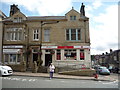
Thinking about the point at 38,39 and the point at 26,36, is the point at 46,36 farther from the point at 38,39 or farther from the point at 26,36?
the point at 26,36

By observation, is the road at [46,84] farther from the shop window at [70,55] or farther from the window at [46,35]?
the window at [46,35]

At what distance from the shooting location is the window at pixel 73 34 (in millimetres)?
22094

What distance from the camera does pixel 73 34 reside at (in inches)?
Answer: 877

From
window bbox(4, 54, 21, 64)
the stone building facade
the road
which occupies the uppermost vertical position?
the stone building facade

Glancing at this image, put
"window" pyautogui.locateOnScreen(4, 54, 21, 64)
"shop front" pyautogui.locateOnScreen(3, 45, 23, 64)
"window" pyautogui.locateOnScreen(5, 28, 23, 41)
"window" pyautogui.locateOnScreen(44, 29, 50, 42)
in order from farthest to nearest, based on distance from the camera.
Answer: "window" pyautogui.locateOnScreen(44, 29, 50, 42)
"window" pyautogui.locateOnScreen(5, 28, 23, 41)
"window" pyautogui.locateOnScreen(4, 54, 21, 64)
"shop front" pyautogui.locateOnScreen(3, 45, 23, 64)

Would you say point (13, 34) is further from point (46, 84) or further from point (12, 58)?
point (46, 84)

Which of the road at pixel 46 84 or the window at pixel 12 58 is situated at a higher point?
the window at pixel 12 58

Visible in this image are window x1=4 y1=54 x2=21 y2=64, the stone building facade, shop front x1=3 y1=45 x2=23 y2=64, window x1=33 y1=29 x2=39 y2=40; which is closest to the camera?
shop front x1=3 y1=45 x2=23 y2=64

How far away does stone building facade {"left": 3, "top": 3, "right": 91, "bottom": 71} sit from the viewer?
21344 millimetres

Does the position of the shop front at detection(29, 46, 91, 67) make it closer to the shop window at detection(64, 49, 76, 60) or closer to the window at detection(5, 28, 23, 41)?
the shop window at detection(64, 49, 76, 60)

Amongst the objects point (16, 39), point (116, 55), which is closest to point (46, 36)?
point (16, 39)

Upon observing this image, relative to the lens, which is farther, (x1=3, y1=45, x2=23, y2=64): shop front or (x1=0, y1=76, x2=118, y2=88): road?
(x1=3, y1=45, x2=23, y2=64): shop front

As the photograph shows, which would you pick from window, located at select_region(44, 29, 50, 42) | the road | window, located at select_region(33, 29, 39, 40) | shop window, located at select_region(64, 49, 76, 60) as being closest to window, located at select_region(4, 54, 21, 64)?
window, located at select_region(33, 29, 39, 40)

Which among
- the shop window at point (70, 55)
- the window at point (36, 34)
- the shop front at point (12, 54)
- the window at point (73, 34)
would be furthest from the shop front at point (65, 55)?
the shop front at point (12, 54)
